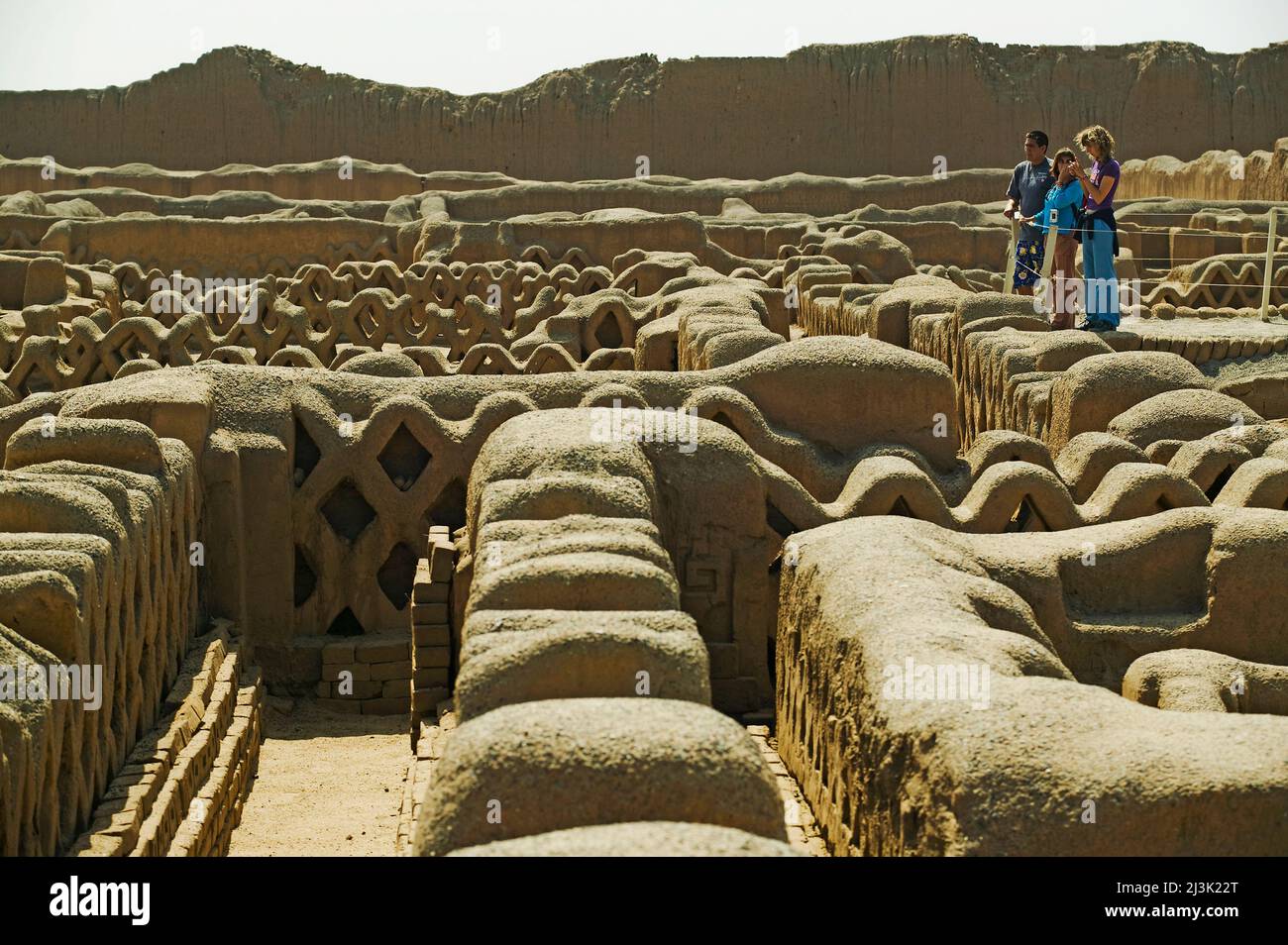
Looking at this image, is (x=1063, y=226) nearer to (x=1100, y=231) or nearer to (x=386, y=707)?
(x=1100, y=231)

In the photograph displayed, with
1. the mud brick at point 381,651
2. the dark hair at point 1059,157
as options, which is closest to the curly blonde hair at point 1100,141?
the dark hair at point 1059,157

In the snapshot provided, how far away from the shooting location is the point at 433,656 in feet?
24.3

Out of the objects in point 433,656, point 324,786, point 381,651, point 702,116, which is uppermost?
point 702,116

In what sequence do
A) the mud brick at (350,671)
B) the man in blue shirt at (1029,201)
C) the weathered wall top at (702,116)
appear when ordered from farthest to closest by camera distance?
1. the weathered wall top at (702,116)
2. the man in blue shirt at (1029,201)
3. the mud brick at (350,671)

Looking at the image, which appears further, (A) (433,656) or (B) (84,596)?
(A) (433,656)

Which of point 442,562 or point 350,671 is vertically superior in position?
point 442,562

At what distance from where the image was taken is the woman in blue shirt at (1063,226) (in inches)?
426

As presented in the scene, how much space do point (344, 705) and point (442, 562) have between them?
59.1 inches

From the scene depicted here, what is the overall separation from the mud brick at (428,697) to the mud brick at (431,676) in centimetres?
3

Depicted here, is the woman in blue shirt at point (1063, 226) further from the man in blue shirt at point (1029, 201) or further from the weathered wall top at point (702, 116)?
the weathered wall top at point (702, 116)

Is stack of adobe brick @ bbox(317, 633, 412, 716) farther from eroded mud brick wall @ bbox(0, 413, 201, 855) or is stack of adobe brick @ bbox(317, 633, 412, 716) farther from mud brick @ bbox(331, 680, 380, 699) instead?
eroded mud brick wall @ bbox(0, 413, 201, 855)

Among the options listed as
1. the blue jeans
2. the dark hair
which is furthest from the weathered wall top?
the blue jeans

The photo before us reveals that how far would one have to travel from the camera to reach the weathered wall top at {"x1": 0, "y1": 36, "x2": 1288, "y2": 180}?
35.1 m

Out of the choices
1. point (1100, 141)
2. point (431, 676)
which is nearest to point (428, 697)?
point (431, 676)
